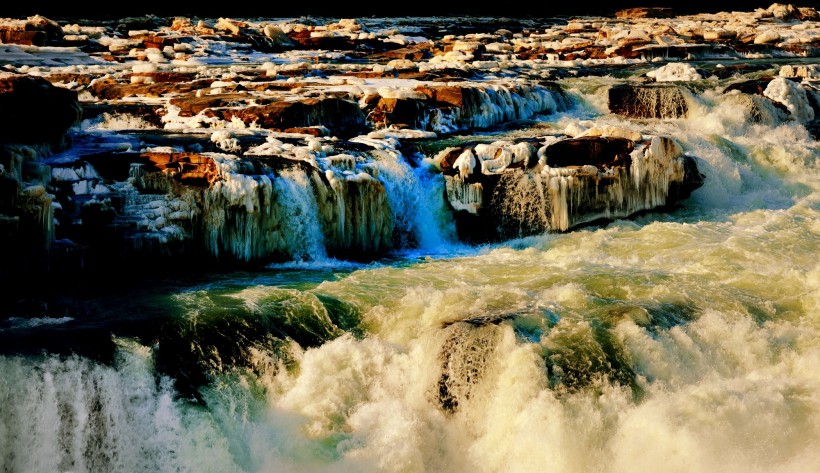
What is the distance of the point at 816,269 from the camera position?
34.6ft

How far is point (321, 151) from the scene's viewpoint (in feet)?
44.5

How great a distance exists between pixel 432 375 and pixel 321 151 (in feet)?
19.4

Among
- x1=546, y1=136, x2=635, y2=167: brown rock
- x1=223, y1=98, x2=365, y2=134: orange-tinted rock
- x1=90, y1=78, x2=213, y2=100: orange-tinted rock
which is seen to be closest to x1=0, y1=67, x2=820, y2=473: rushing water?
x1=546, y1=136, x2=635, y2=167: brown rock

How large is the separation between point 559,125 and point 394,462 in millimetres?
11420

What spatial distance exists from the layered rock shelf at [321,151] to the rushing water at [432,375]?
129 cm

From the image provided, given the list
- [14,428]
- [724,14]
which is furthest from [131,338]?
[724,14]

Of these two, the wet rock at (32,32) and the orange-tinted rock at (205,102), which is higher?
the wet rock at (32,32)

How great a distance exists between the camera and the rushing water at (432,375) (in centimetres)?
761

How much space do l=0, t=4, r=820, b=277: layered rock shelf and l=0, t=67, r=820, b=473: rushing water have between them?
4.24ft

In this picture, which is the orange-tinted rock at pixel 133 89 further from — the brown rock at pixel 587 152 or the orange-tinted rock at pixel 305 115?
the brown rock at pixel 587 152

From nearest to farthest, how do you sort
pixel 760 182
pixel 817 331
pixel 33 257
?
pixel 817 331 → pixel 33 257 → pixel 760 182

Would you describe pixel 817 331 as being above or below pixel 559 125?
below

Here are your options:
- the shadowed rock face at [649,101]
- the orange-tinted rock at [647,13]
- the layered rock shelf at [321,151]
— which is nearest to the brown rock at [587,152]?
the layered rock shelf at [321,151]

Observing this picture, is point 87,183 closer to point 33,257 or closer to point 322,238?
point 33,257
